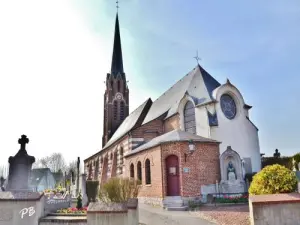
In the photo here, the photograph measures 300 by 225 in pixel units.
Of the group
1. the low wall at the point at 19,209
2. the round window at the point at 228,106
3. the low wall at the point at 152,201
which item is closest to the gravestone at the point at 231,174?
the low wall at the point at 152,201

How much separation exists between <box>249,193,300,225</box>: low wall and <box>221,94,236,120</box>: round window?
14.2 meters

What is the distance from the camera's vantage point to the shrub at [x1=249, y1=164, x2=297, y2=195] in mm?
7941

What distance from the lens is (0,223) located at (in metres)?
8.70

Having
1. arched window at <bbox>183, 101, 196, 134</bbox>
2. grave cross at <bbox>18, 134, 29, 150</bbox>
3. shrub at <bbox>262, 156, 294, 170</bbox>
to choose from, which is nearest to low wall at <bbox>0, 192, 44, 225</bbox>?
grave cross at <bbox>18, 134, 29, 150</bbox>

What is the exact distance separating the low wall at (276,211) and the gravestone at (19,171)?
8.67 m

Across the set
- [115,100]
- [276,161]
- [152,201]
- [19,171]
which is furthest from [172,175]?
[115,100]

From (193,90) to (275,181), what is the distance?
15587mm

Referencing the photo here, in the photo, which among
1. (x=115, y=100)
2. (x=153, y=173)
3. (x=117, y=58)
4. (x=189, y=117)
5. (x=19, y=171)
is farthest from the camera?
(x=117, y=58)

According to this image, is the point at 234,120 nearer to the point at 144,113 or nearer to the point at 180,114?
Answer: the point at 180,114

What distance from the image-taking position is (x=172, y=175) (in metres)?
16.1

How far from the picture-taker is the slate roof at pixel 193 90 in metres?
21.8

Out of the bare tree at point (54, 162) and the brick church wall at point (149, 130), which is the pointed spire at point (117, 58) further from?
the bare tree at point (54, 162)

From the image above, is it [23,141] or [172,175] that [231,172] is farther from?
[23,141]

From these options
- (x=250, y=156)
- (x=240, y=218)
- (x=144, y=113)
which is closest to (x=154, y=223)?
(x=240, y=218)
